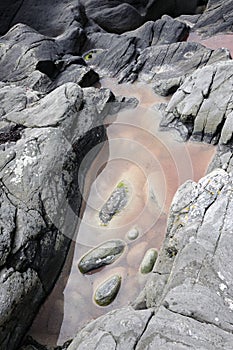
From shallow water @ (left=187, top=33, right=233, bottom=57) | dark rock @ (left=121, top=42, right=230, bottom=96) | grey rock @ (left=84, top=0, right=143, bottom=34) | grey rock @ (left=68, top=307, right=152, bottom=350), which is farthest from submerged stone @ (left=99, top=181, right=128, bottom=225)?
grey rock @ (left=84, top=0, right=143, bottom=34)

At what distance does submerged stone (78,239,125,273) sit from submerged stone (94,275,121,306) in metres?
0.38

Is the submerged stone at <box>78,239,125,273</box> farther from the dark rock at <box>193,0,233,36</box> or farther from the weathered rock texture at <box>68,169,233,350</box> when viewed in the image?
the dark rock at <box>193,0,233,36</box>

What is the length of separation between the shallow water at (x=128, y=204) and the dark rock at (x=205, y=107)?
1.00ft

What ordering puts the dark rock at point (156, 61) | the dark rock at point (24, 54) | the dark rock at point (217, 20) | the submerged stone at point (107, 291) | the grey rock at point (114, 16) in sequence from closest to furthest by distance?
1. the submerged stone at point (107, 291)
2. the dark rock at point (156, 61)
3. the dark rock at point (24, 54)
4. the dark rock at point (217, 20)
5. the grey rock at point (114, 16)

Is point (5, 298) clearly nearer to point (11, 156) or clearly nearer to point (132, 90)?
point (11, 156)

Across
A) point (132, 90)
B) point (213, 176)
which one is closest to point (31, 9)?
point (132, 90)

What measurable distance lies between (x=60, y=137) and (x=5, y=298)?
3.53 m

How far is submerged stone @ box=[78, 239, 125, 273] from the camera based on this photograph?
664cm

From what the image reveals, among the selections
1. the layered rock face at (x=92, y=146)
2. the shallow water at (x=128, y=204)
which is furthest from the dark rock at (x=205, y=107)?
the shallow water at (x=128, y=204)

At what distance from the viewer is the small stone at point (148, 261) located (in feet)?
20.8

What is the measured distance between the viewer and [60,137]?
7875 mm

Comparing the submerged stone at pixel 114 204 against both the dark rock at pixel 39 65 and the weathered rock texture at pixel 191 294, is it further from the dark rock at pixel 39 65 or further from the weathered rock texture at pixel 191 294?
the dark rock at pixel 39 65

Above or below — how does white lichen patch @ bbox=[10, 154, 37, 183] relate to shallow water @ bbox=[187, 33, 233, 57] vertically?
above

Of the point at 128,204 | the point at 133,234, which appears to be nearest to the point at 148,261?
the point at 133,234
